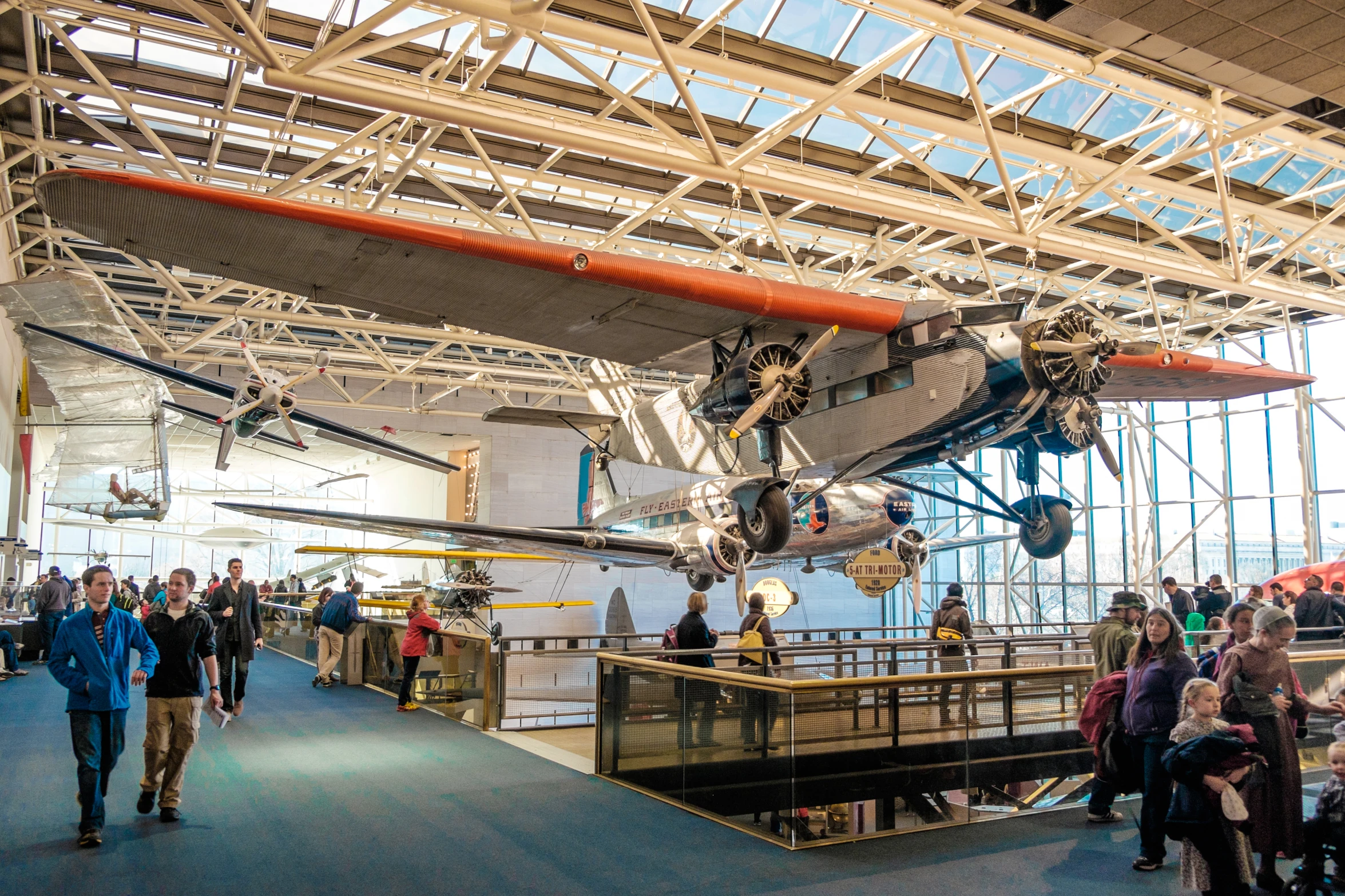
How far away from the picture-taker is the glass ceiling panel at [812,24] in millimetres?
11547

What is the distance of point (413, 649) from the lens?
1159 centimetres

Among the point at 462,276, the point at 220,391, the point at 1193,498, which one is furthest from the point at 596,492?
the point at 1193,498

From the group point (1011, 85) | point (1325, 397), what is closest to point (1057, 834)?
point (1011, 85)

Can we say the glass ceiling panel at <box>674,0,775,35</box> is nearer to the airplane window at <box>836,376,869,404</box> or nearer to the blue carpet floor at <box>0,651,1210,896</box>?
the airplane window at <box>836,376,869,404</box>

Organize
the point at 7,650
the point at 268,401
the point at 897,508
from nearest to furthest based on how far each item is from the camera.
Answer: the point at 897,508
the point at 7,650
the point at 268,401

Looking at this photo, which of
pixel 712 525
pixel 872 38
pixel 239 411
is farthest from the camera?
pixel 239 411

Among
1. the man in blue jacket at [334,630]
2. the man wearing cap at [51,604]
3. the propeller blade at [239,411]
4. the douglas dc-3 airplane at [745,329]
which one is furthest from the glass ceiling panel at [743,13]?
the man wearing cap at [51,604]

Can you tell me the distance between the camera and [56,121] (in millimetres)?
14273

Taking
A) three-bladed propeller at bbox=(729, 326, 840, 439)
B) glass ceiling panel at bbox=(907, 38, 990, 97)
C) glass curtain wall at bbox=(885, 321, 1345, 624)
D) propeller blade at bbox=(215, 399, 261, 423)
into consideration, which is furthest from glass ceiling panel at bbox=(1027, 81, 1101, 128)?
propeller blade at bbox=(215, 399, 261, 423)

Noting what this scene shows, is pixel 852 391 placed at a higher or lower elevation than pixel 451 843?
higher

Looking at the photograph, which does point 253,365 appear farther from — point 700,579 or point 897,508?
point 897,508

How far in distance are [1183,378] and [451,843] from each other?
8531mm

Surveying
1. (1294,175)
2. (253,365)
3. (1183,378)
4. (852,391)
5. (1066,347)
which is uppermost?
(1294,175)

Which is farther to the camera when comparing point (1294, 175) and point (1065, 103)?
point (1294, 175)
